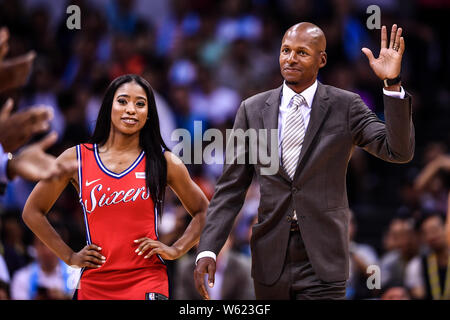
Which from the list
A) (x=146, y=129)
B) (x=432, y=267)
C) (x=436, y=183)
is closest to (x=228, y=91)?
(x=436, y=183)

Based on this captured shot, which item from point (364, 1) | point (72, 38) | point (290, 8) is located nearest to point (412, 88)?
point (364, 1)

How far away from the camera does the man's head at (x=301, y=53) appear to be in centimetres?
414

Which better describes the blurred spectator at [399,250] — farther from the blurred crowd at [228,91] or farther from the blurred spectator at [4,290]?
the blurred spectator at [4,290]

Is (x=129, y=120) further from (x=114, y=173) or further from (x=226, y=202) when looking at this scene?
(x=226, y=202)

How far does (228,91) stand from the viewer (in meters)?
8.70

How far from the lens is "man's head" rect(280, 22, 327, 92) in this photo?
4.14m

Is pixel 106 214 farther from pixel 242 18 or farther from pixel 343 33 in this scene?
pixel 242 18

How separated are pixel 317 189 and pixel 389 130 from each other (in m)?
0.48

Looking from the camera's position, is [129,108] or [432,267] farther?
[432,267]

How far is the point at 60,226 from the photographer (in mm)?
6582

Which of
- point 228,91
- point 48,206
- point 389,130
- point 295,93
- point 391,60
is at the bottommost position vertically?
point 48,206

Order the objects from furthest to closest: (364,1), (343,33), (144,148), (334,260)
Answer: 1. (364,1)
2. (343,33)
3. (144,148)
4. (334,260)

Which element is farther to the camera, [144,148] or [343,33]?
[343,33]
